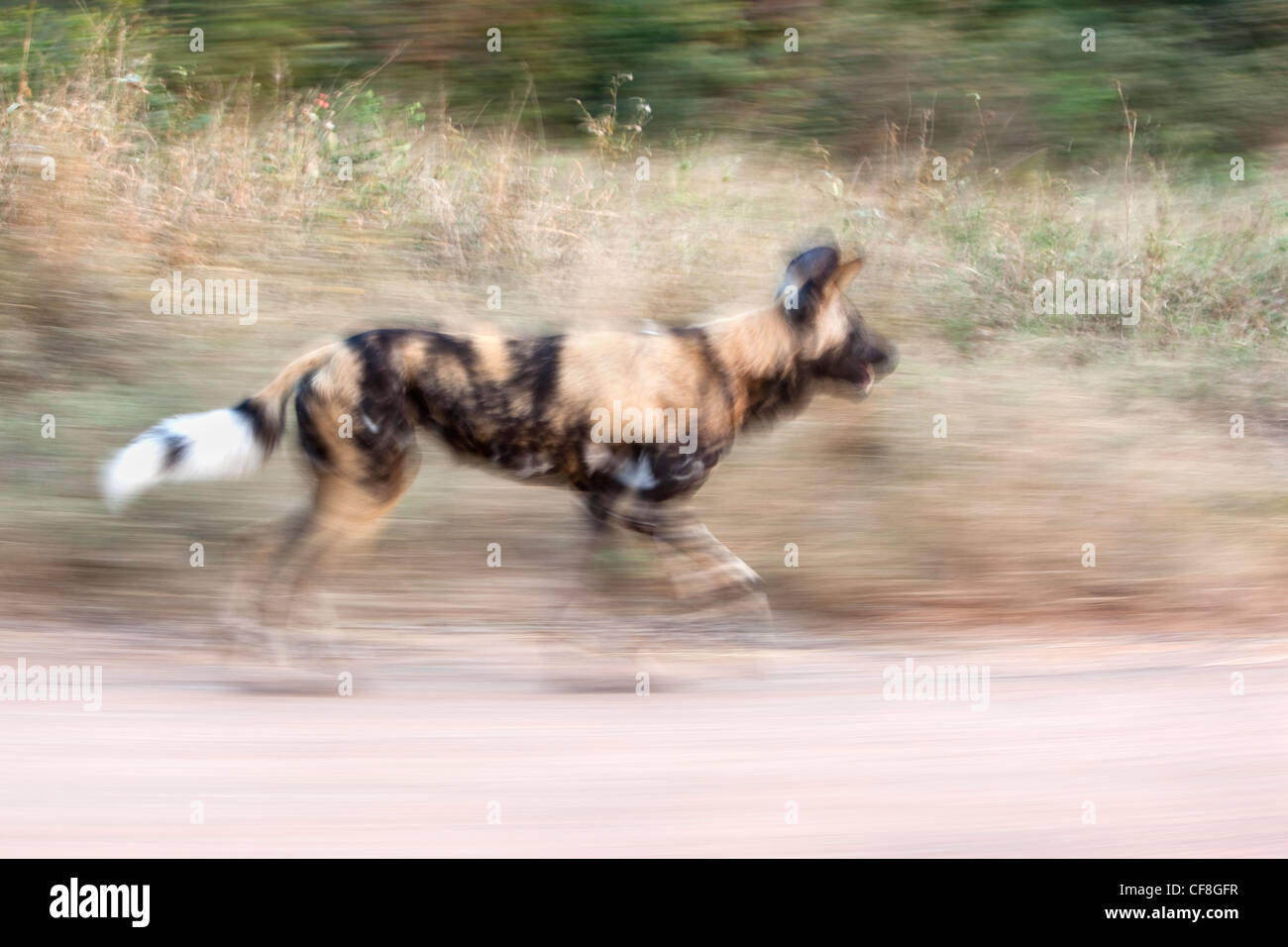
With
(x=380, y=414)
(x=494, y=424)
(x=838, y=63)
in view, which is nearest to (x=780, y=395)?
(x=494, y=424)

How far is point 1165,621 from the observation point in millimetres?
6172

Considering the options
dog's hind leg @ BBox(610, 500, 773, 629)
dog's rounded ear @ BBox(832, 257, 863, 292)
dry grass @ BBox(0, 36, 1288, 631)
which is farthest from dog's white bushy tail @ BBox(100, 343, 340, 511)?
dog's rounded ear @ BBox(832, 257, 863, 292)

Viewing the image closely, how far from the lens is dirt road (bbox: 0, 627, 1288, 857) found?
12.0 ft

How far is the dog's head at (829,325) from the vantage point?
561 cm

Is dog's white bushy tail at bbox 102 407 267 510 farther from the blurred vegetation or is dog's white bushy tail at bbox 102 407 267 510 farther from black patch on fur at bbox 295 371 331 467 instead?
the blurred vegetation

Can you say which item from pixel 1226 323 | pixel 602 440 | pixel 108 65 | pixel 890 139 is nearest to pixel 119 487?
pixel 602 440

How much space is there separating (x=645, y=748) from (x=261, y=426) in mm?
1838

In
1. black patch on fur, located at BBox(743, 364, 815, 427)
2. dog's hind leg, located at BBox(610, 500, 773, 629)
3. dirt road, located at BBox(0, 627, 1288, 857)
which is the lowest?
dirt road, located at BBox(0, 627, 1288, 857)

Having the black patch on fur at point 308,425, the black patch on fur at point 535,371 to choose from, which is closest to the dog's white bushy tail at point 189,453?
the black patch on fur at point 308,425

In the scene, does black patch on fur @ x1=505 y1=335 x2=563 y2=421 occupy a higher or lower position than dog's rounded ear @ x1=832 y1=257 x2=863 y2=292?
lower

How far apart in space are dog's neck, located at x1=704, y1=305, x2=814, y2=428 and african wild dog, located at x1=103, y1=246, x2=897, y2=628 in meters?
0.01

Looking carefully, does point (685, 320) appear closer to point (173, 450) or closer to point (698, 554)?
point (698, 554)

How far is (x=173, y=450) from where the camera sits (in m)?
5.09

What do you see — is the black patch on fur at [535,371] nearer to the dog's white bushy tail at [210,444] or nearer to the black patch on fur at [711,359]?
the black patch on fur at [711,359]
